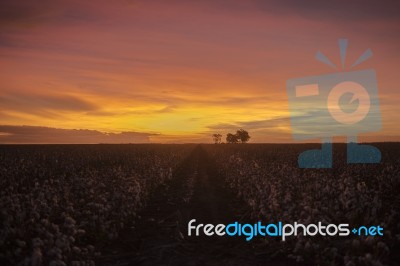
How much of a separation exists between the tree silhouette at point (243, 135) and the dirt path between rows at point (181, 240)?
15011cm

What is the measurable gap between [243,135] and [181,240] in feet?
518

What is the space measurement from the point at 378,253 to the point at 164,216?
7.48 metres

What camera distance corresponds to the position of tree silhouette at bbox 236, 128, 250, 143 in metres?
166

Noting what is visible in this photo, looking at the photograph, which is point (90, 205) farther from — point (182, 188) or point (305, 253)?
point (182, 188)

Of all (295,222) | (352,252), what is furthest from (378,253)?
(295,222)

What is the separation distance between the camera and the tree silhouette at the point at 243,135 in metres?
166

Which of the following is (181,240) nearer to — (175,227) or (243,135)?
(175,227)

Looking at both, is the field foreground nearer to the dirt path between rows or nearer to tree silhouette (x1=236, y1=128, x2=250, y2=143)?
the dirt path between rows

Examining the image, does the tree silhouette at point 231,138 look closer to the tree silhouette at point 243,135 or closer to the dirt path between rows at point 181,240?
the tree silhouette at point 243,135

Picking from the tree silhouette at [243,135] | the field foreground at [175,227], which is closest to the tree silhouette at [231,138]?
the tree silhouette at [243,135]

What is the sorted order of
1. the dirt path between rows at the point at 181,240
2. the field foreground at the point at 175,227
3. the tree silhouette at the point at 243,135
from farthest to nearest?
the tree silhouette at the point at 243,135 → the dirt path between rows at the point at 181,240 → the field foreground at the point at 175,227

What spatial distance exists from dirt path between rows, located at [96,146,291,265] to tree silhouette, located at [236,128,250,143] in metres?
150

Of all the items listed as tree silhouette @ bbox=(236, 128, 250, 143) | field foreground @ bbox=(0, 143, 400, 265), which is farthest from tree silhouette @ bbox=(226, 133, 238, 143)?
field foreground @ bbox=(0, 143, 400, 265)

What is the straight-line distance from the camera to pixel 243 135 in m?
167
